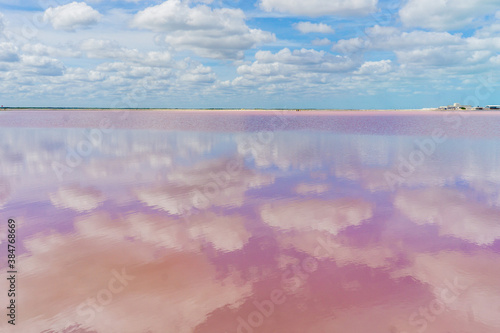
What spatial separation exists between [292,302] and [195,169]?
692 inches

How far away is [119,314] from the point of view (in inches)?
305

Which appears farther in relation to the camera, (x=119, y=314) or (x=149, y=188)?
(x=149, y=188)

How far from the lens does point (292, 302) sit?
8062 mm

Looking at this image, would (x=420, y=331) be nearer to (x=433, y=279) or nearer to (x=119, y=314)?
(x=433, y=279)

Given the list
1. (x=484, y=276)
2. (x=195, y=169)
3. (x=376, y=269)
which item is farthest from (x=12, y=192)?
(x=484, y=276)

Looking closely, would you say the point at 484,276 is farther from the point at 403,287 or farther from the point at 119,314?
the point at 119,314

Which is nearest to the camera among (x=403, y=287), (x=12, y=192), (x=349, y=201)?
(x=403, y=287)

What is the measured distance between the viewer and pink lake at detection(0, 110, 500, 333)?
7.61 meters

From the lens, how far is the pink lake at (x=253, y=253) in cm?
761

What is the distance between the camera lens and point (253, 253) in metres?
10.6

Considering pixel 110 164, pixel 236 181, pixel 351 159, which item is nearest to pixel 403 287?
pixel 236 181

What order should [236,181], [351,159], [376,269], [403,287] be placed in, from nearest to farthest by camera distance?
[403,287]
[376,269]
[236,181]
[351,159]

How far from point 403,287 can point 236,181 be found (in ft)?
42.7

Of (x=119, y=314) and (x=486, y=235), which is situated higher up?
(x=486, y=235)
